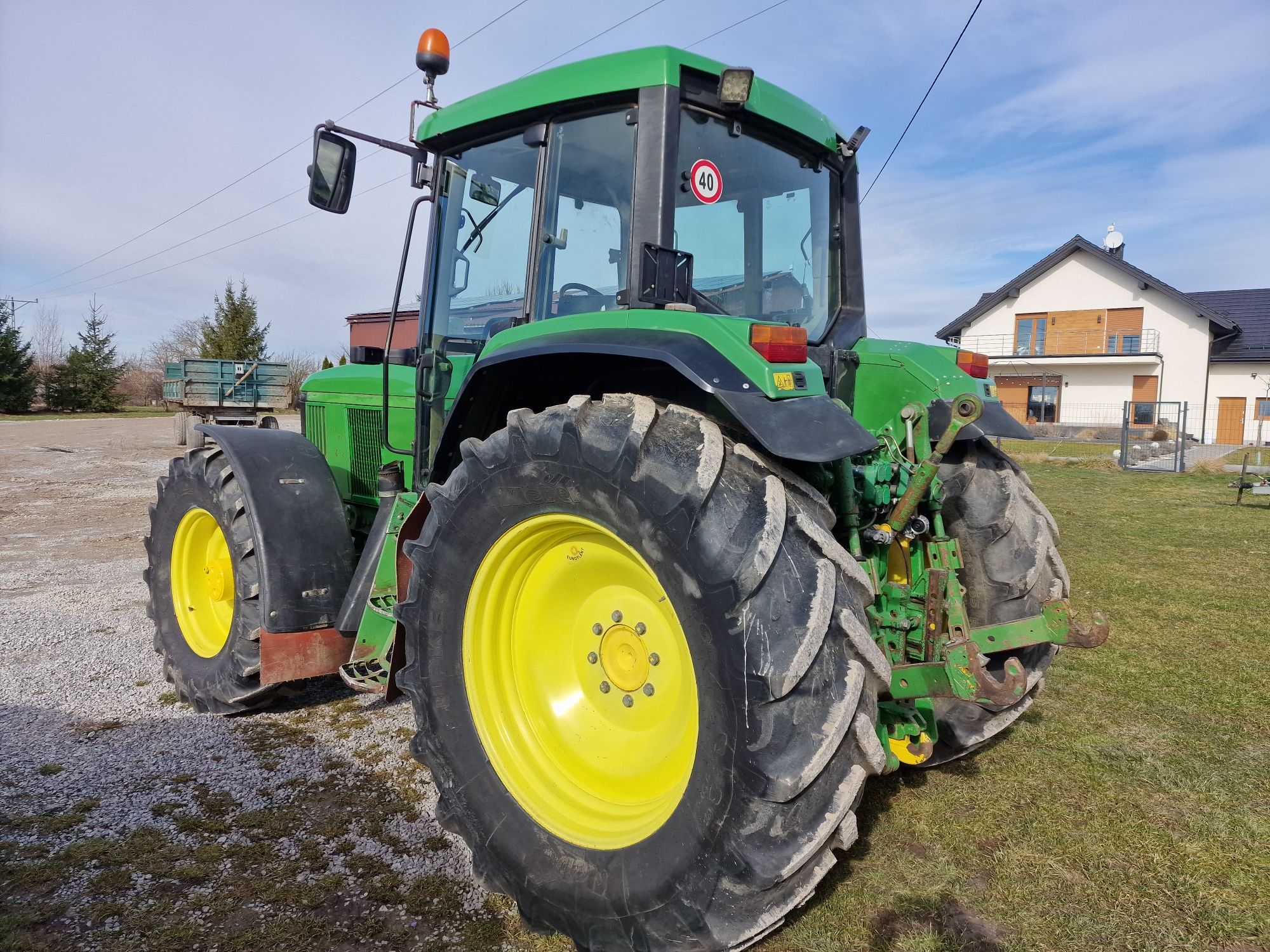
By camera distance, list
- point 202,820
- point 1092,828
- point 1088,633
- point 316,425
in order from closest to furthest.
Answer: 1. point 1088,633
2. point 1092,828
3. point 202,820
4. point 316,425

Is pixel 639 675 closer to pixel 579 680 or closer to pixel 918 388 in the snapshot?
pixel 579 680

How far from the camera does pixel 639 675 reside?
2412 mm

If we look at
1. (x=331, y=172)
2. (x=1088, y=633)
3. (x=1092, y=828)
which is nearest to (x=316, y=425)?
(x=331, y=172)

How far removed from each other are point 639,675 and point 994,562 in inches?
57.9

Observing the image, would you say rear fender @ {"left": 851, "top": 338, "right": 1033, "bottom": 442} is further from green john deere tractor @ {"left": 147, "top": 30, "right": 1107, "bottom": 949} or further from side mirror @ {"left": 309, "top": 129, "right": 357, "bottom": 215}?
side mirror @ {"left": 309, "top": 129, "right": 357, "bottom": 215}

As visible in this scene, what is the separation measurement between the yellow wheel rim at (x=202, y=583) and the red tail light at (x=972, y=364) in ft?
11.2

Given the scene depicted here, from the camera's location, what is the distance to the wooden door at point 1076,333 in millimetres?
33312

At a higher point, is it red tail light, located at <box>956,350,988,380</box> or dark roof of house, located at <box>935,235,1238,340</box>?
dark roof of house, located at <box>935,235,1238,340</box>

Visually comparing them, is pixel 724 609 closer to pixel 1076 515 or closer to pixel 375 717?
pixel 375 717

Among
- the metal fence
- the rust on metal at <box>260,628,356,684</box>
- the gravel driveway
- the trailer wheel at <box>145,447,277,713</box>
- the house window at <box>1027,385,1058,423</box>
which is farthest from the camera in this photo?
the house window at <box>1027,385,1058,423</box>

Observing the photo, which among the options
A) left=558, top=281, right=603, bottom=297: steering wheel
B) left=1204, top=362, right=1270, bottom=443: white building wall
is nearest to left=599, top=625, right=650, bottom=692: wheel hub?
left=558, top=281, right=603, bottom=297: steering wheel

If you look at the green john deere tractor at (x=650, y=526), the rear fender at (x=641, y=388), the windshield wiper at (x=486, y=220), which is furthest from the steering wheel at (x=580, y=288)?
the windshield wiper at (x=486, y=220)

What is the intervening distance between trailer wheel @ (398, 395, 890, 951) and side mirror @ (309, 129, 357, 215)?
142cm

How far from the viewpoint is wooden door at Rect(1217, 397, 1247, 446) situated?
103 ft
